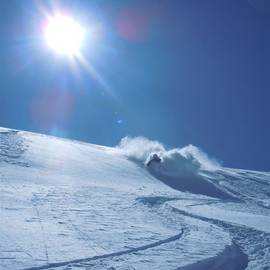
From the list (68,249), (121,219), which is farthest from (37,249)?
(121,219)

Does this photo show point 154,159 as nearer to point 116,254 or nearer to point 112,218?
point 112,218

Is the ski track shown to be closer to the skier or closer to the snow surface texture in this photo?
the snow surface texture

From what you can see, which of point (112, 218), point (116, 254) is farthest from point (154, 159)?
point (116, 254)

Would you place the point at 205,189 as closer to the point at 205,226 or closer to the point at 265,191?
the point at 265,191

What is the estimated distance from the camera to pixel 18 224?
10.4 m

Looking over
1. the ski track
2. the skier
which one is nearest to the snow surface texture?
the ski track

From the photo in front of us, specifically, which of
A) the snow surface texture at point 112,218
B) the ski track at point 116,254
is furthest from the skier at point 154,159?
the ski track at point 116,254

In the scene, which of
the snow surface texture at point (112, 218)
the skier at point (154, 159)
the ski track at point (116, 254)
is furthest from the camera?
the skier at point (154, 159)

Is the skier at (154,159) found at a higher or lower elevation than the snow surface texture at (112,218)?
higher

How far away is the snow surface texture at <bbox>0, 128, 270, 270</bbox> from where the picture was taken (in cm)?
883

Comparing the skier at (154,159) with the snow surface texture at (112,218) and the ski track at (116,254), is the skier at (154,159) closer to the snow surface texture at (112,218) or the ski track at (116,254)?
the snow surface texture at (112,218)

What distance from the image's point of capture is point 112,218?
12719 mm

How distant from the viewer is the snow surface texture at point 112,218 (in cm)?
883

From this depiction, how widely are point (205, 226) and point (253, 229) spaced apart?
144cm
